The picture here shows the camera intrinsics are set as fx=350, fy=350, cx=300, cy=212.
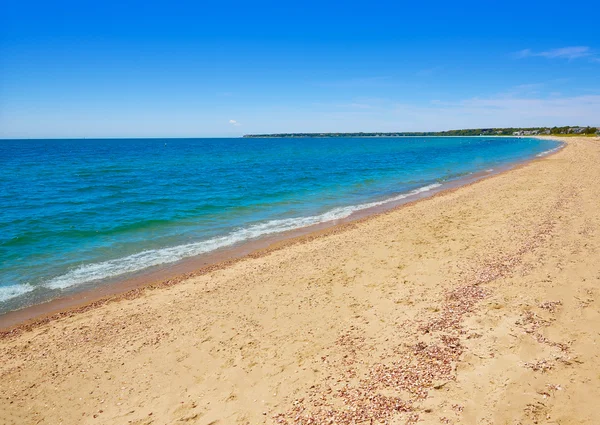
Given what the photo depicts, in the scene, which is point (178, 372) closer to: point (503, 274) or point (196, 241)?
point (503, 274)

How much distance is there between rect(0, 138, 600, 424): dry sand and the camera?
556 centimetres

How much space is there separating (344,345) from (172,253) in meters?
10.4

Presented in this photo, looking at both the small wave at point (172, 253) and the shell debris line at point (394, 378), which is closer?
the shell debris line at point (394, 378)

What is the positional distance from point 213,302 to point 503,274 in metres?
8.33

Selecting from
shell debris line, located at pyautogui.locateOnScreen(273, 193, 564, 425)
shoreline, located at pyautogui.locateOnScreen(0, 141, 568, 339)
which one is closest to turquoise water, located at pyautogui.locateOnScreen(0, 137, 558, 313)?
shoreline, located at pyautogui.locateOnScreen(0, 141, 568, 339)

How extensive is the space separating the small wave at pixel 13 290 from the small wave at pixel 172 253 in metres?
0.54

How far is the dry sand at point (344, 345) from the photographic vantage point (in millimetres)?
5562

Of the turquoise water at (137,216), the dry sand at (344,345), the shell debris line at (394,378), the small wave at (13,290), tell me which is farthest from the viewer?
the turquoise water at (137,216)

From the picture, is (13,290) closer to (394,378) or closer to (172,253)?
(172,253)

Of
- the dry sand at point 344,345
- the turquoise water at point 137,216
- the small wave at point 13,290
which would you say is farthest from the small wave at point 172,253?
the dry sand at point 344,345

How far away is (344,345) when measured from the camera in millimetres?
7395

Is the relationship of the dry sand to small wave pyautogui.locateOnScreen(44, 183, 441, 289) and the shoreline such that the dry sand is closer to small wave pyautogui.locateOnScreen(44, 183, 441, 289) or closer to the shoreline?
the shoreline

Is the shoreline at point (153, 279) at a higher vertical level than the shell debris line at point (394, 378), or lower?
lower

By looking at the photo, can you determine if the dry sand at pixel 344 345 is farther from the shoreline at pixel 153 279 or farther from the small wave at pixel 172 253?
the small wave at pixel 172 253
